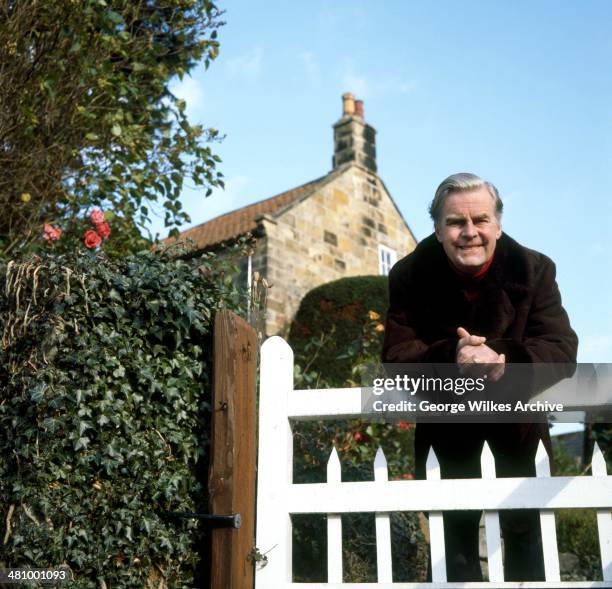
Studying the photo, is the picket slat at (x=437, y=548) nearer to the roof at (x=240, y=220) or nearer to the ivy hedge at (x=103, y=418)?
the ivy hedge at (x=103, y=418)

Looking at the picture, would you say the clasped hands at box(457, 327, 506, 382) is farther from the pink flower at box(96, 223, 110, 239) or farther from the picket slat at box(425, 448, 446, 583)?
the pink flower at box(96, 223, 110, 239)

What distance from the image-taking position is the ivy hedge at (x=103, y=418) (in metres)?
2.98

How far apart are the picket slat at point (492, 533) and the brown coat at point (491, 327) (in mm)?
152

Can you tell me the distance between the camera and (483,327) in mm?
2900

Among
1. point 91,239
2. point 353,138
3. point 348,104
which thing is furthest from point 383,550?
point 348,104

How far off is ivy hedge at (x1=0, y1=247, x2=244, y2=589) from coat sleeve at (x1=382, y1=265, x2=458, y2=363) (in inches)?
33.0

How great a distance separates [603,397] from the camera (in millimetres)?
2816

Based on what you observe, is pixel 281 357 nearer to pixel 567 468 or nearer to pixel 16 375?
pixel 16 375

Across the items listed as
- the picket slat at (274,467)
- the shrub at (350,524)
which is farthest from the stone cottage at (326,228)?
the picket slat at (274,467)

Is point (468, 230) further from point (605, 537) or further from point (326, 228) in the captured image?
point (326, 228)

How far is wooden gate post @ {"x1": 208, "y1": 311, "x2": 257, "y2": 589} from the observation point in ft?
9.62

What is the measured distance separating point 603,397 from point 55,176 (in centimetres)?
495

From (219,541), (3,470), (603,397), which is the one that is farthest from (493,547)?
(3,470)

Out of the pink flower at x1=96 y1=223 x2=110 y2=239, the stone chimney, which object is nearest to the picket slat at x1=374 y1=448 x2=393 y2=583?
the pink flower at x1=96 y1=223 x2=110 y2=239
